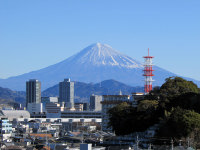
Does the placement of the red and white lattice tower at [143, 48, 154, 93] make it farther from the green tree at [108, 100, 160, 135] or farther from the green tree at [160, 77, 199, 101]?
the green tree at [108, 100, 160, 135]

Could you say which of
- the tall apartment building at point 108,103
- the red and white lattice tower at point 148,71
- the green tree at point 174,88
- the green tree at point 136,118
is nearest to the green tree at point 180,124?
the green tree at point 136,118

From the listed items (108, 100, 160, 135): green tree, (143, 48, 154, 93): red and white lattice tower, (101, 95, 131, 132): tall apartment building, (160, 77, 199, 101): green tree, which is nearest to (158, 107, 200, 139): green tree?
(108, 100, 160, 135): green tree

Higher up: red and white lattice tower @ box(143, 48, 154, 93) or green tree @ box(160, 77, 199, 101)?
red and white lattice tower @ box(143, 48, 154, 93)

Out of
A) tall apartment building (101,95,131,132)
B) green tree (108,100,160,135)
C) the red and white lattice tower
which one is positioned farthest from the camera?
the red and white lattice tower

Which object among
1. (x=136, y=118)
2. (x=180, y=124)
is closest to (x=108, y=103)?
(x=136, y=118)

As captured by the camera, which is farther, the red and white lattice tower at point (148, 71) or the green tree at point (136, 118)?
the red and white lattice tower at point (148, 71)

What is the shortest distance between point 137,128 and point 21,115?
3006 inches

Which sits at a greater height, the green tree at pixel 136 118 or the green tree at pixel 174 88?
the green tree at pixel 174 88

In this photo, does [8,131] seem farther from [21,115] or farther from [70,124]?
[21,115]

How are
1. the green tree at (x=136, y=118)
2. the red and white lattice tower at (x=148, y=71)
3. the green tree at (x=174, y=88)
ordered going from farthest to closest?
the red and white lattice tower at (x=148, y=71) < the green tree at (x=174, y=88) < the green tree at (x=136, y=118)

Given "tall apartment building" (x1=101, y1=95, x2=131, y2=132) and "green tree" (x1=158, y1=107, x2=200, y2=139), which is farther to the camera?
"tall apartment building" (x1=101, y1=95, x2=131, y2=132)

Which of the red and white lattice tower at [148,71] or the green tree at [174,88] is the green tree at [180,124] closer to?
the green tree at [174,88]

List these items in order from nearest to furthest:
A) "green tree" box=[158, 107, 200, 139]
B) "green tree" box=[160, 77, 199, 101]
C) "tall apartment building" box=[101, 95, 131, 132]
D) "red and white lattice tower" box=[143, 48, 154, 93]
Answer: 1. "green tree" box=[158, 107, 200, 139]
2. "green tree" box=[160, 77, 199, 101]
3. "tall apartment building" box=[101, 95, 131, 132]
4. "red and white lattice tower" box=[143, 48, 154, 93]

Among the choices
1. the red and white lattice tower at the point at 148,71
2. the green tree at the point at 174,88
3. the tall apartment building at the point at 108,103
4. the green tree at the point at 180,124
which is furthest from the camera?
the red and white lattice tower at the point at 148,71
